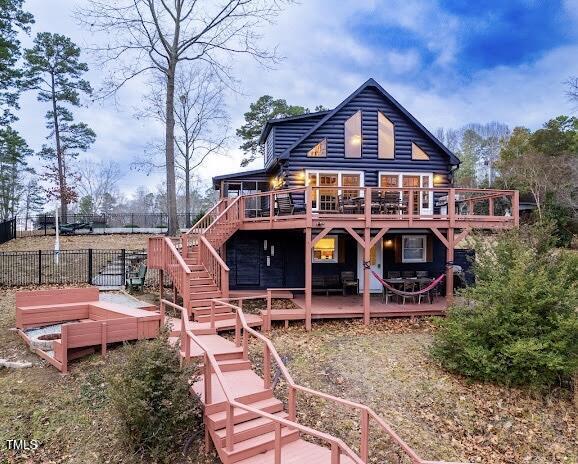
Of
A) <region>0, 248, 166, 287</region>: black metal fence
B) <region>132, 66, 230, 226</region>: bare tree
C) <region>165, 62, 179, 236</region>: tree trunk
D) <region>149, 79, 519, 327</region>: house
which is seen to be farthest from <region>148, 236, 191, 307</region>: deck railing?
<region>132, 66, 230, 226</region>: bare tree

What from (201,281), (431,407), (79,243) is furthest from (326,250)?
(79,243)

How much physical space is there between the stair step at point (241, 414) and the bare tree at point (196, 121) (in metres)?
26.9

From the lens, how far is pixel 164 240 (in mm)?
11852

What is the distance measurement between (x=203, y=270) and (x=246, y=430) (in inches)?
258

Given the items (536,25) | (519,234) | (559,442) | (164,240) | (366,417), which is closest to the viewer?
(366,417)

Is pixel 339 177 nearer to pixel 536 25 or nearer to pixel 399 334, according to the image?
pixel 399 334

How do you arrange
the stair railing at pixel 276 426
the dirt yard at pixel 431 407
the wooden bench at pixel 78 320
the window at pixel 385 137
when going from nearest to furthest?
the stair railing at pixel 276 426, the dirt yard at pixel 431 407, the wooden bench at pixel 78 320, the window at pixel 385 137

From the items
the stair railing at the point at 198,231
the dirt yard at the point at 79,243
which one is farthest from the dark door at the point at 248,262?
the dirt yard at the point at 79,243

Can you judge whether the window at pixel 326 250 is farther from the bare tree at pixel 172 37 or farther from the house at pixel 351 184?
the bare tree at pixel 172 37

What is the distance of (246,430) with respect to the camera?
5375mm

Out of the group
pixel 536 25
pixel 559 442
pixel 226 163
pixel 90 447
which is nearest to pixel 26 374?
pixel 90 447

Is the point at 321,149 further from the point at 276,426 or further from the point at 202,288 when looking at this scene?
the point at 276,426

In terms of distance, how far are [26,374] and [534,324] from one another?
10209 mm

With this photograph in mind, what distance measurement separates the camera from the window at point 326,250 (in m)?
15.0
